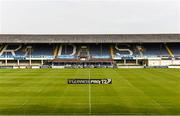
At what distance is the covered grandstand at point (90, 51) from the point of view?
265 feet

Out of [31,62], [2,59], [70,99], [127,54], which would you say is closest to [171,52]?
[127,54]

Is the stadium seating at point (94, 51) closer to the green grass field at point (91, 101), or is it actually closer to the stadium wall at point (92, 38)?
the stadium wall at point (92, 38)

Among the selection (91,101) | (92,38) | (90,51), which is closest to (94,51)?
(90,51)

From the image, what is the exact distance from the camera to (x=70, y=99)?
26281 mm

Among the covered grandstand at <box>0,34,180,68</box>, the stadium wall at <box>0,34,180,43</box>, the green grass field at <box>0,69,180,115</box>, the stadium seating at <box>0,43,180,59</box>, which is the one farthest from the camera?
the stadium wall at <box>0,34,180,43</box>

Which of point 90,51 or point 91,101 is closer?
point 91,101

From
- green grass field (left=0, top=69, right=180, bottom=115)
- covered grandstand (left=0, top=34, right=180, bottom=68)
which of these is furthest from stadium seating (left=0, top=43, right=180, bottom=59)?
green grass field (left=0, top=69, right=180, bottom=115)

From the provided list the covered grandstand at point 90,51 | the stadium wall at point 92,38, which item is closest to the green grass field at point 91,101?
the covered grandstand at point 90,51

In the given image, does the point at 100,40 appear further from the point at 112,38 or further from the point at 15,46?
the point at 15,46

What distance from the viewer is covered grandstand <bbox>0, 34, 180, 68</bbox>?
80.7 meters

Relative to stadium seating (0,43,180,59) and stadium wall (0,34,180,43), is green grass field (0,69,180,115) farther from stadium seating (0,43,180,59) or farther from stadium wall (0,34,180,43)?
stadium wall (0,34,180,43)

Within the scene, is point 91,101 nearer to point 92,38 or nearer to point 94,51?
point 94,51

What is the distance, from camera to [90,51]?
8775 centimetres

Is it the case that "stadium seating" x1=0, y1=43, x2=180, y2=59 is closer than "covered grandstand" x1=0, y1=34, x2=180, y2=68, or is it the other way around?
"covered grandstand" x1=0, y1=34, x2=180, y2=68
